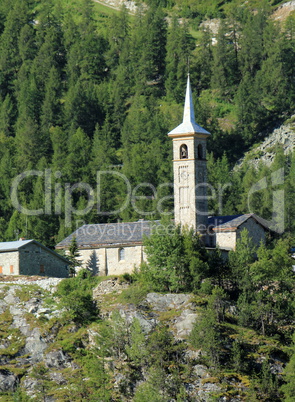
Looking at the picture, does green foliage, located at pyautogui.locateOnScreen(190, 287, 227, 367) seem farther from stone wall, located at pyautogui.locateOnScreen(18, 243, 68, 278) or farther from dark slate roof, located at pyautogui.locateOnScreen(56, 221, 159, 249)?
stone wall, located at pyautogui.locateOnScreen(18, 243, 68, 278)

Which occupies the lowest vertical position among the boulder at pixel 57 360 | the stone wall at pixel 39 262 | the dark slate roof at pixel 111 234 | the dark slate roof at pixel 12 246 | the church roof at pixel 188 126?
the boulder at pixel 57 360

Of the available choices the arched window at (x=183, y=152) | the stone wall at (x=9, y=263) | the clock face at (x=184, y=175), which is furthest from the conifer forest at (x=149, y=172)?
the arched window at (x=183, y=152)

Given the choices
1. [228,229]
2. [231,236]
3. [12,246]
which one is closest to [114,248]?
[12,246]

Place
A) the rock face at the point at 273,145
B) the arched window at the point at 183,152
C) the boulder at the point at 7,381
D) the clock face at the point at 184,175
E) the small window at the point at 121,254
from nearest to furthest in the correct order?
the boulder at the point at 7,381
the clock face at the point at 184,175
the arched window at the point at 183,152
the small window at the point at 121,254
the rock face at the point at 273,145

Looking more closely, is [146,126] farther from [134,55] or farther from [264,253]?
[264,253]

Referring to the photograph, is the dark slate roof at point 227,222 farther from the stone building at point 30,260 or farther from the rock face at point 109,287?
the stone building at point 30,260

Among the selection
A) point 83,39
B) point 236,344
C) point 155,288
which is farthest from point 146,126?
point 236,344

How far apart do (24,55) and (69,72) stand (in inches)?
380

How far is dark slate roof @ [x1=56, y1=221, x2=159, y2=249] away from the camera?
2489 inches

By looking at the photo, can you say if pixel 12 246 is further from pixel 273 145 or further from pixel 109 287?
pixel 273 145

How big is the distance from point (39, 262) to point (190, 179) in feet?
41.6

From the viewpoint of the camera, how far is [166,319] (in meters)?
53.2

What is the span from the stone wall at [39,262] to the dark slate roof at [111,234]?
6.99ft

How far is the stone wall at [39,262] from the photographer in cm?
6122
